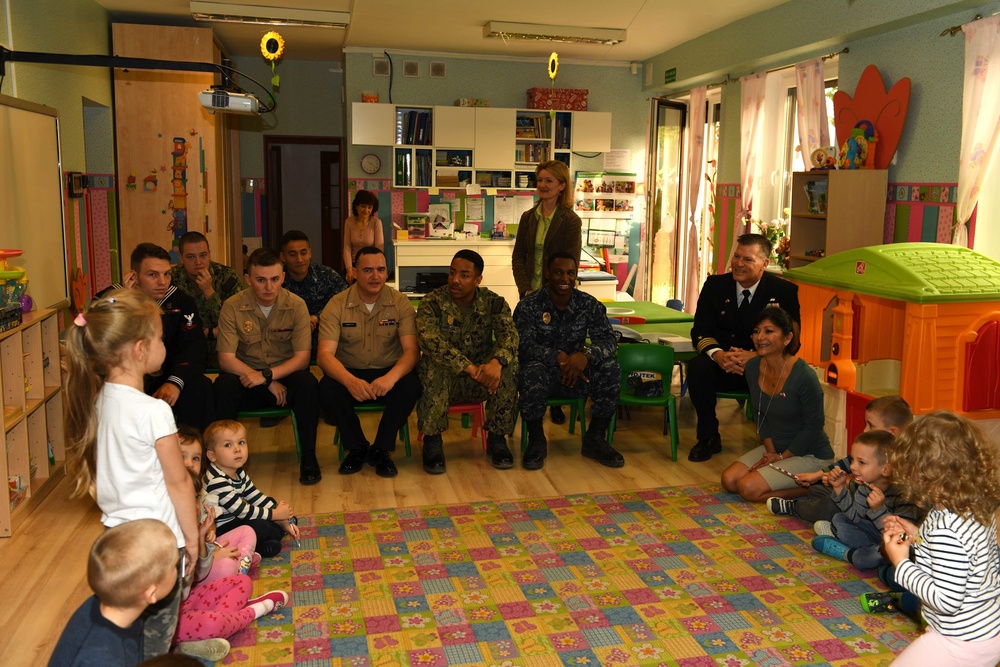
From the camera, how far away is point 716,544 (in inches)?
137

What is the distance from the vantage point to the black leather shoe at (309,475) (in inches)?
162

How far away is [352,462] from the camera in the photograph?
429cm

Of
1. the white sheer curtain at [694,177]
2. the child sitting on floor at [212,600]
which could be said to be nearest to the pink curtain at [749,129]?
the white sheer curtain at [694,177]

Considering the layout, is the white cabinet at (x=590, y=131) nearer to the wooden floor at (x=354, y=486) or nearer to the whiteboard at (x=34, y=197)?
the wooden floor at (x=354, y=486)

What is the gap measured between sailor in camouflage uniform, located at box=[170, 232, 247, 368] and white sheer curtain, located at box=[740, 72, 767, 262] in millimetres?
4352

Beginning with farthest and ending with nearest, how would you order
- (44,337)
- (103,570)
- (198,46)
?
1. (198,46)
2. (44,337)
3. (103,570)

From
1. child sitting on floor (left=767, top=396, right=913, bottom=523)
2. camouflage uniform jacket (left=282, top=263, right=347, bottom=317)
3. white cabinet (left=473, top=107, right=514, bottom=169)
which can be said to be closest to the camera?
child sitting on floor (left=767, top=396, right=913, bottom=523)

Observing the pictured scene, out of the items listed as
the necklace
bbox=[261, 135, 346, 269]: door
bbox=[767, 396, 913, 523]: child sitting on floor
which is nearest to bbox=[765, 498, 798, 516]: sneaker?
bbox=[767, 396, 913, 523]: child sitting on floor

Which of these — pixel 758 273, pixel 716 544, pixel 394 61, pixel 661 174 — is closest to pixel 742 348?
pixel 758 273

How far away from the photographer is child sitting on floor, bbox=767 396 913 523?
3309mm

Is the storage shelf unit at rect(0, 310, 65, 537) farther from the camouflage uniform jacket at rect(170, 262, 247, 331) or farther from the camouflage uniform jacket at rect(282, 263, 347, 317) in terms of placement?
the camouflage uniform jacket at rect(282, 263, 347, 317)

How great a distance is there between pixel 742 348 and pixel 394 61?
516 cm

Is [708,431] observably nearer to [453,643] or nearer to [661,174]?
[453,643]

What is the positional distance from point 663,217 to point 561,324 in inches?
180
